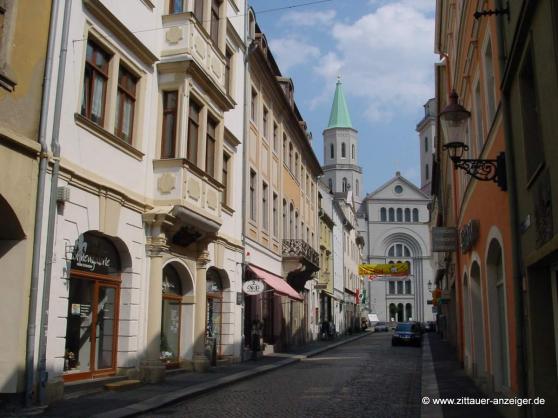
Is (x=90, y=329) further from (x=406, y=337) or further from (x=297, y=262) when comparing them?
(x=406, y=337)

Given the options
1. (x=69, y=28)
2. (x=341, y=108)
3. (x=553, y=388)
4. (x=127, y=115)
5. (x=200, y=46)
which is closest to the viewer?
(x=553, y=388)

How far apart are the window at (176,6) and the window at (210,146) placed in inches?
124

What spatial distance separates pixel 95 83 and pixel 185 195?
3629mm

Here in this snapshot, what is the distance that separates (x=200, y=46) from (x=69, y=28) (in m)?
5.29

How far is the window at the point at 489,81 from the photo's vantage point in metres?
11.0

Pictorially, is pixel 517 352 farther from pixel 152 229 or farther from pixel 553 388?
pixel 152 229

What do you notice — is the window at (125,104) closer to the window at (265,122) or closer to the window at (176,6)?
the window at (176,6)

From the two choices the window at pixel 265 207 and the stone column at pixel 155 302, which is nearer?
the stone column at pixel 155 302

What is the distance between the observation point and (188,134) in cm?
1695

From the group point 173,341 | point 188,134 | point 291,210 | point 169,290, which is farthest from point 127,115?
point 291,210

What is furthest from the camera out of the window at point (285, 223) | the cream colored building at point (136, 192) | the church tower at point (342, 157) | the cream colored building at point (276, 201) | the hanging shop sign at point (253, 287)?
the church tower at point (342, 157)

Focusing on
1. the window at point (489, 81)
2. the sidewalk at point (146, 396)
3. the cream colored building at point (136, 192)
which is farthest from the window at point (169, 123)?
the window at point (489, 81)

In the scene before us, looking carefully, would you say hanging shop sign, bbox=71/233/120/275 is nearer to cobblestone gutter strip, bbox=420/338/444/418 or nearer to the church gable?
cobblestone gutter strip, bbox=420/338/444/418

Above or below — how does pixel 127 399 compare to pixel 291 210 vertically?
below
